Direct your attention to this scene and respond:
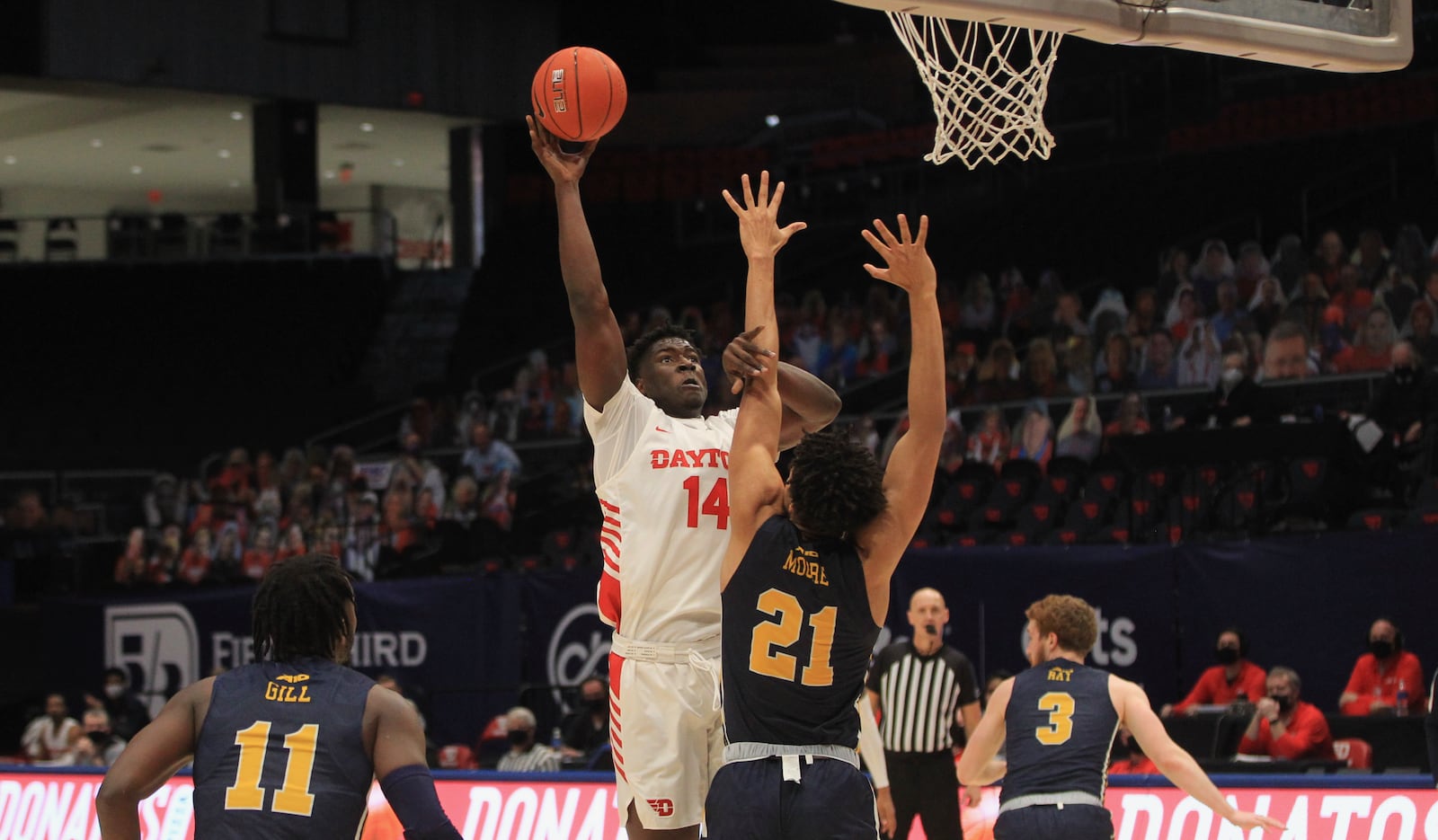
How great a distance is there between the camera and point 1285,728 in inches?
397

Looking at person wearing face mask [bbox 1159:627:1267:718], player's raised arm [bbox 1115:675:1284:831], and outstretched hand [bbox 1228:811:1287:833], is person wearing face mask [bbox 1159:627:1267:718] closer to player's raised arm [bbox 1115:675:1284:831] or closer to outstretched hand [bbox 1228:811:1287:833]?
outstretched hand [bbox 1228:811:1287:833]

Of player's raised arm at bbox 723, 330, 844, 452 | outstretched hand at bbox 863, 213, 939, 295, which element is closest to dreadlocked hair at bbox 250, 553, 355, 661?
player's raised arm at bbox 723, 330, 844, 452

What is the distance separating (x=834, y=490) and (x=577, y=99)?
1.55 metres

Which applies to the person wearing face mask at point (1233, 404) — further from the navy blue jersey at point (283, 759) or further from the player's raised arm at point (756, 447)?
the navy blue jersey at point (283, 759)

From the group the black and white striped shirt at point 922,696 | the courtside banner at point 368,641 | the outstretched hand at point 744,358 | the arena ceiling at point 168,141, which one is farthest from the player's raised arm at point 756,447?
the arena ceiling at point 168,141

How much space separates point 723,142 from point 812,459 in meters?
23.9

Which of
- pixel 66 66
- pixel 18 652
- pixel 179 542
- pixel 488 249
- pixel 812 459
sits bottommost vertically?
pixel 18 652

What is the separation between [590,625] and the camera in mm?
14297

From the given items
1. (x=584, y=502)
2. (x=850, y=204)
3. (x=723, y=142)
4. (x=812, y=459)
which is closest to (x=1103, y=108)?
(x=850, y=204)

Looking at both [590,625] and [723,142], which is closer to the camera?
[590,625]

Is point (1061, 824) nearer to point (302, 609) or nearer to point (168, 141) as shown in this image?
point (302, 609)

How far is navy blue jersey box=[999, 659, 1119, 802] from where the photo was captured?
20.1 feet

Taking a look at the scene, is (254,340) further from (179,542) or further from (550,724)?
(550,724)

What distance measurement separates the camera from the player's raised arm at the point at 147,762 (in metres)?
3.92
